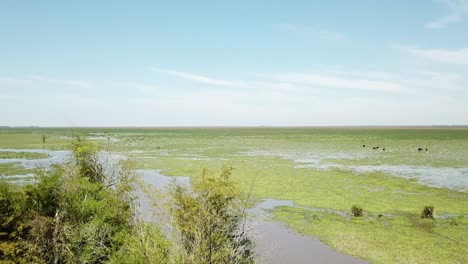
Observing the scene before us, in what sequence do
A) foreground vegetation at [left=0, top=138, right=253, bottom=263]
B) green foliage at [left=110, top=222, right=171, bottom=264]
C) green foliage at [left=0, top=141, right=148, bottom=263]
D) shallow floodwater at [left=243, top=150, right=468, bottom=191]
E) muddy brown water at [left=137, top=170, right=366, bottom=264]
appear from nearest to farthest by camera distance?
green foliage at [left=110, top=222, right=171, bottom=264]
foreground vegetation at [left=0, top=138, right=253, bottom=263]
green foliage at [left=0, top=141, right=148, bottom=263]
muddy brown water at [left=137, top=170, right=366, bottom=264]
shallow floodwater at [left=243, top=150, right=468, bottom=191]

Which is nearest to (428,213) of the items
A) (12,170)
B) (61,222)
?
(61,222)

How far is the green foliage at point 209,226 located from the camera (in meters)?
16.7

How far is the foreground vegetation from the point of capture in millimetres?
17297

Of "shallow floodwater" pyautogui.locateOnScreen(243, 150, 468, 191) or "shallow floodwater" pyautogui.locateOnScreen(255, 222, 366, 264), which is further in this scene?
"shallow floodwater" pyautogui.locateOnScreen(243, 150, 468, 191)

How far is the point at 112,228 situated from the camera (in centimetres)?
2277


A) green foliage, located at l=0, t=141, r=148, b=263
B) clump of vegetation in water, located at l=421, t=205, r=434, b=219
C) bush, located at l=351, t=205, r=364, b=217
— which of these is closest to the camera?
green foliage, located at l=0, t=141, r=148, b=263

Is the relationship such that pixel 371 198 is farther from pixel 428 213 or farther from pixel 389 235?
pixel 389 235

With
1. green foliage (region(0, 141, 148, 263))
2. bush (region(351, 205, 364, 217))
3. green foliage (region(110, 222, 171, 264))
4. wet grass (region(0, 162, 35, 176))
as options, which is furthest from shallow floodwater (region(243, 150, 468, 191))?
wet grass (region(0, 162, 35, 176))

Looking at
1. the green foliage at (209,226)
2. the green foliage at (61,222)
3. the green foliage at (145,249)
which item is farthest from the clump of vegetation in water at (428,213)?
the green foliage at (61,222)

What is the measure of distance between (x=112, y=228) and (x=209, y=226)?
29.1 feet

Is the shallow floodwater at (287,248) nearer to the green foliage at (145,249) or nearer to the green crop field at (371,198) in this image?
the green crop field at (371,198)

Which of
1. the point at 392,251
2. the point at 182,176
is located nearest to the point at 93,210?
the point at 392,251

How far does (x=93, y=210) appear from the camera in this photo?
23422 millimetres

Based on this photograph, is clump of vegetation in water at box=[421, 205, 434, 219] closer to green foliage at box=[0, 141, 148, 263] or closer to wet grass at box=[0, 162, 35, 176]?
green foliage at box=[0, 141, 148, 263]
